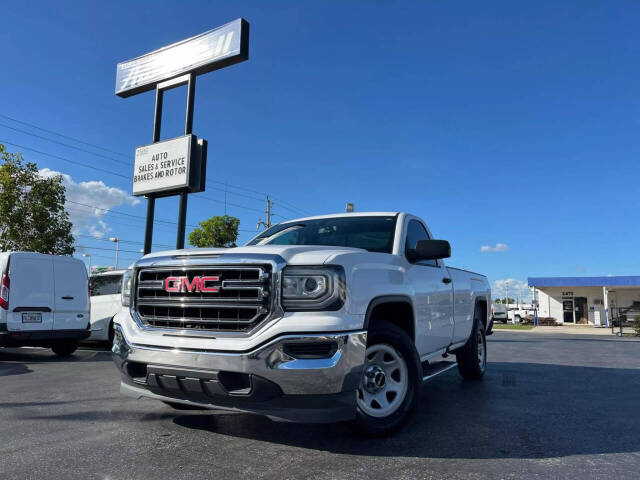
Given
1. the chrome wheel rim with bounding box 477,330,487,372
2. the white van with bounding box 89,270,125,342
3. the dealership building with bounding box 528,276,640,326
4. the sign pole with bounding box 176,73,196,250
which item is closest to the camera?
the chrome wheel rim with bounding box 477,330,487,372

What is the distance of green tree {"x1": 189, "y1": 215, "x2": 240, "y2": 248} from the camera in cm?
3916

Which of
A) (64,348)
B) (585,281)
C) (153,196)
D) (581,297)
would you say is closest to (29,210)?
(153,196)

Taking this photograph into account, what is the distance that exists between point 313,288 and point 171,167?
1144 centimetres

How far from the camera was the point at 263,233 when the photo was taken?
5602mm

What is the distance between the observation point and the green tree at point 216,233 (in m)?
39.2

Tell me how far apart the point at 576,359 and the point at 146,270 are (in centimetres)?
959

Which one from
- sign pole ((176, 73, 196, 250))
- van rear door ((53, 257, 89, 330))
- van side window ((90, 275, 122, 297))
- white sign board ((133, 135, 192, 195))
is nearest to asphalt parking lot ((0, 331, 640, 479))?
van rear door ((53, 257, 89, 330))

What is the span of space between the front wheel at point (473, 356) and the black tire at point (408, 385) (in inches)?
116

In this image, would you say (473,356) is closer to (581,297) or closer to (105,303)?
(105,303)

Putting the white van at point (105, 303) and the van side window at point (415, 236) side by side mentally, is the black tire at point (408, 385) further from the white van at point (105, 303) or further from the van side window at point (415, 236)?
the white van at point (105, 303)

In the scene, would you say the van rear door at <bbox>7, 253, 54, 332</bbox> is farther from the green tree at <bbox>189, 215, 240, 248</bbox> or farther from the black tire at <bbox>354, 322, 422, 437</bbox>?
the green tree at <bbox>189, 215, 240, 248</bbox>

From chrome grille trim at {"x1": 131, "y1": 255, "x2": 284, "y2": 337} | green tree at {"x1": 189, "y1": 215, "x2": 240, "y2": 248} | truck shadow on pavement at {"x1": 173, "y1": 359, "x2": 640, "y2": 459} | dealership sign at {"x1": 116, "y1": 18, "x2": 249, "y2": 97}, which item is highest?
dealership sign at {"x1": 116, "y1": 18, "x2": 249, "y2": 97}

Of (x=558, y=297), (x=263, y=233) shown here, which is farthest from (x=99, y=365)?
(x=558, y=297)

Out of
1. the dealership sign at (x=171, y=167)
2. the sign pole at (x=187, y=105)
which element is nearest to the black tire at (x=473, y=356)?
the sign pole at (x=187, y=105)
